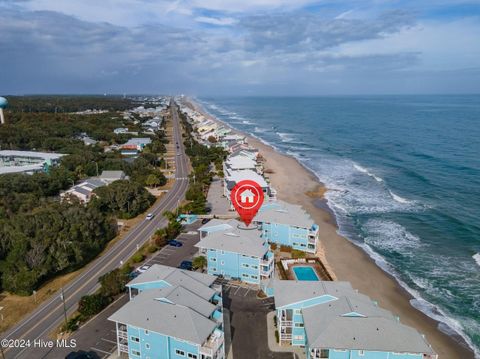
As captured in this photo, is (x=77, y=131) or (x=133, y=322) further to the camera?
(x=77, y=131)

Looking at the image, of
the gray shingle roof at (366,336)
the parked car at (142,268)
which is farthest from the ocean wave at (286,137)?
the gray shingle roof at (366,336)

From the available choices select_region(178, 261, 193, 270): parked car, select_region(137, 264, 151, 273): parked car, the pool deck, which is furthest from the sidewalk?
select_region(137, 264, 151, 273): parked car

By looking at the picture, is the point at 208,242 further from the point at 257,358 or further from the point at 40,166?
the point at 40,166

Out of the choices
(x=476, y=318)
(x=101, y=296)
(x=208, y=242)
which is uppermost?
(x=208, y=242)

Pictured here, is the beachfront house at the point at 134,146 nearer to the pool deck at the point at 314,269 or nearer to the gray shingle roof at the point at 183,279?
the pool deck at the point at 314,269

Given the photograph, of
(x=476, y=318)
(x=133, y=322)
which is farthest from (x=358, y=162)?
(x=133, y=322)
